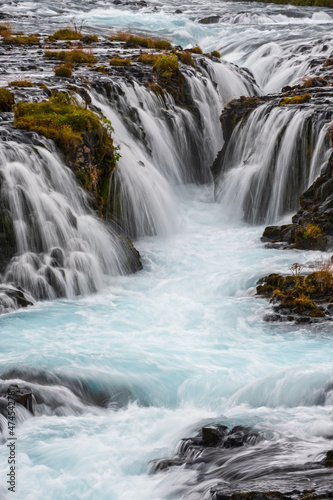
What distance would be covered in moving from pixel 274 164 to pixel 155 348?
29.1ft

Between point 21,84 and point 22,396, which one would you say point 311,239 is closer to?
point 22,396

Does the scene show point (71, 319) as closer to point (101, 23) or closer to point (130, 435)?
point (130, 435)

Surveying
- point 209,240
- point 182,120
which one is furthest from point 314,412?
point 182,120

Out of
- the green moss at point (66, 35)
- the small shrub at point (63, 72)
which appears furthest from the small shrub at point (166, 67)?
the green moss at point (66, 35)

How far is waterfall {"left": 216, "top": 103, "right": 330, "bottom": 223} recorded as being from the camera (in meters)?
17.2

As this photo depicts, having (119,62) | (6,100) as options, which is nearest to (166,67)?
(119,62)

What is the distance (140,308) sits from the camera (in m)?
12.3

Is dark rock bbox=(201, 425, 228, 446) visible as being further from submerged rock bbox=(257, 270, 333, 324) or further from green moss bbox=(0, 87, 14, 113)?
green moss bbox=(0, 87, 14, 113)

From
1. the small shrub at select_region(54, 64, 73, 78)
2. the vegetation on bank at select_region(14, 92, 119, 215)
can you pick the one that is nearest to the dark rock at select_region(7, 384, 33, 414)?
the vegetation on bank at select_region(14, 92, 119, 215)

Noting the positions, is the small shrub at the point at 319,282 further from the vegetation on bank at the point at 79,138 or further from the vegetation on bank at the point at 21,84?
the vegetation on bank at the point at 21,84

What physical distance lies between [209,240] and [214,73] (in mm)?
10343

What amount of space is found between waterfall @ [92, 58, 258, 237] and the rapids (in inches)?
2.8

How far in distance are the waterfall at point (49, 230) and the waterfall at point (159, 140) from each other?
1796mm

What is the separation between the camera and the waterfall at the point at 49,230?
12.6m
